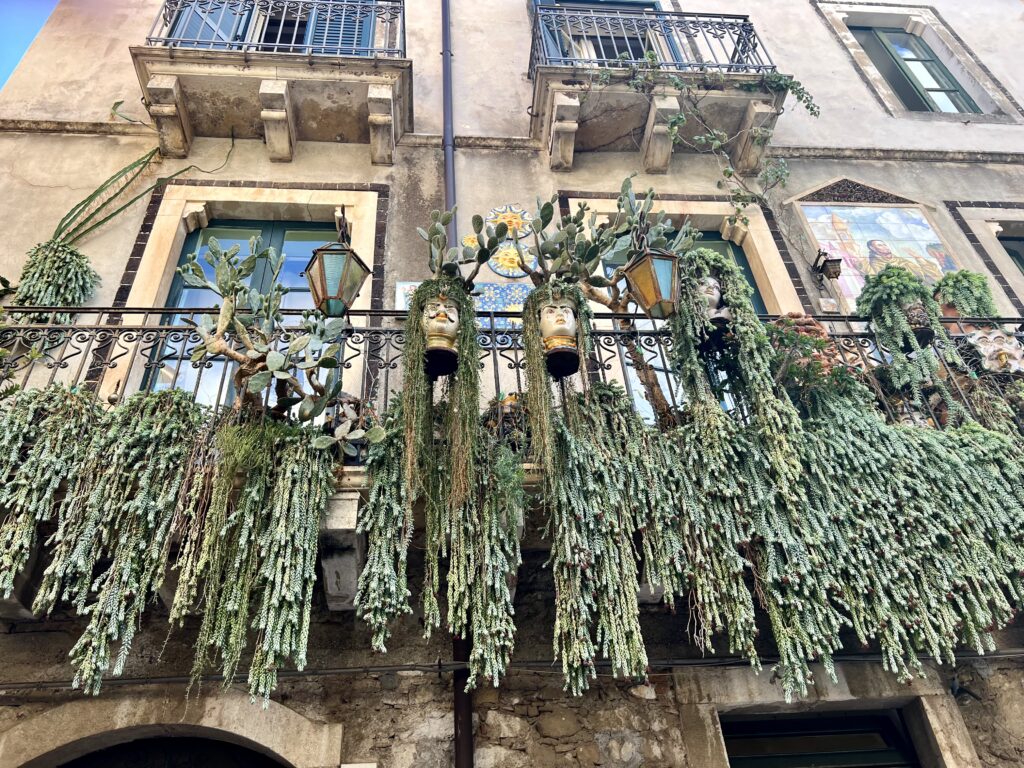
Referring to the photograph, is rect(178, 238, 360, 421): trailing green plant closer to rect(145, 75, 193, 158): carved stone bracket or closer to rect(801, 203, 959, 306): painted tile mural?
rect(145, 75, 193, 158): carved stone bracket

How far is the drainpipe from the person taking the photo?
4152mm

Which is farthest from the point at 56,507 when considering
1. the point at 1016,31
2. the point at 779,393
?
the point at 1016,31

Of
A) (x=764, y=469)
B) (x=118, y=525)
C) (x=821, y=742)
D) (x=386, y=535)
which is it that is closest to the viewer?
(x=118, y=525)

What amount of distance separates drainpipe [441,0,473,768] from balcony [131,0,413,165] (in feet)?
1.82

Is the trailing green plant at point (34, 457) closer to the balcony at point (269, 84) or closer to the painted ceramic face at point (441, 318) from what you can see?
the painted ceramic face at point (441, 318)

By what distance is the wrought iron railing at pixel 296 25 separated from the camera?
7770mm

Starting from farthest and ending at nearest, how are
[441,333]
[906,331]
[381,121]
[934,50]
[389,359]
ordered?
[934,50], [381,121], [389,359], [906,331], [441,333]

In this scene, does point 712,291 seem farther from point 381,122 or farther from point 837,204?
point 381,122

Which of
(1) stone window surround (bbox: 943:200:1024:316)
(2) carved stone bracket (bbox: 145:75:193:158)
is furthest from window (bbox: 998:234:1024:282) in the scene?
(2) carved stone bracket (bbox: 145:75:193:158)

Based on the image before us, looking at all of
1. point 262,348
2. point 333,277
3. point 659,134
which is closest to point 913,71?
point 659,134

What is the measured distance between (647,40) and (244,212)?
5343 mm

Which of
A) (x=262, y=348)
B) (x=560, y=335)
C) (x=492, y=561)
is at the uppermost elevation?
(x=560, y=335)

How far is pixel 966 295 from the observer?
5953 mm

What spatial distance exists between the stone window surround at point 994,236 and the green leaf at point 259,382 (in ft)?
21.9
